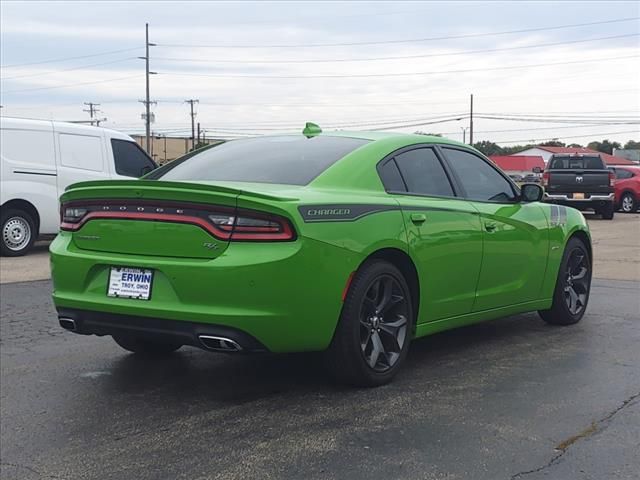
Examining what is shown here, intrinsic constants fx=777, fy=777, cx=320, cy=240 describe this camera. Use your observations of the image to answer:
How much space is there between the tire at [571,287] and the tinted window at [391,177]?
2143 millimetres

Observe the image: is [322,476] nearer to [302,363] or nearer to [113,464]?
[113,464]

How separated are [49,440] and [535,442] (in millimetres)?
2399

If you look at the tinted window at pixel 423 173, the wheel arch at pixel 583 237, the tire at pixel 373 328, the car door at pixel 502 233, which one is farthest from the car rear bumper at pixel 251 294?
the wheel arch at pixel 583 237

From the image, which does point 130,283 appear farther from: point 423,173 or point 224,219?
point 423,173

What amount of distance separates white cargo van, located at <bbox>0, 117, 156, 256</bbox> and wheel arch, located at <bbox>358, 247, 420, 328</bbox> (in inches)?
310

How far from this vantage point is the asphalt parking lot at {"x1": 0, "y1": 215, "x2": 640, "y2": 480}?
11.5ft

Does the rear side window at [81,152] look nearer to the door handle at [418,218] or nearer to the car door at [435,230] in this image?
the car door at [435,230]

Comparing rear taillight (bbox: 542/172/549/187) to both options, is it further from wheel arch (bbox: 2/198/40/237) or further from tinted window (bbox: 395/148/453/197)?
tinted window (bbox: 395/148/453/197)

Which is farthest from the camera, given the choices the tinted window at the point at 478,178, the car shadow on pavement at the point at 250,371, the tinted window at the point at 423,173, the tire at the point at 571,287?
the tire at the point at 571,287

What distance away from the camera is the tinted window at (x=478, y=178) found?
5586 mm

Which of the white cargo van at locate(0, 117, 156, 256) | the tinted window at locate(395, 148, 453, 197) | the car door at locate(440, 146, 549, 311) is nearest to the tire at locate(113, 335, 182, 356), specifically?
the tinted window at locate(395, 148, 453, 197)

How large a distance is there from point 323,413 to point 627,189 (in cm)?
2305

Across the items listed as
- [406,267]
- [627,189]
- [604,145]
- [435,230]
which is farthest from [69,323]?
[604,145]

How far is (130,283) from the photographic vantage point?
4227 millimetres
